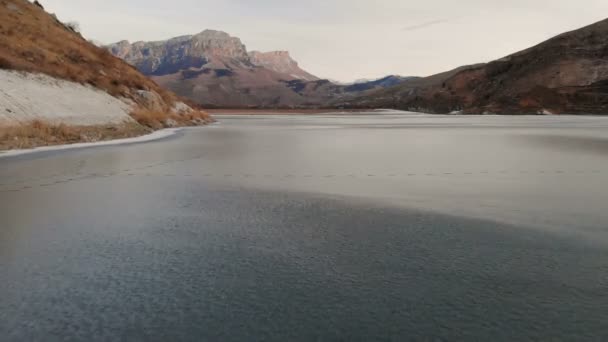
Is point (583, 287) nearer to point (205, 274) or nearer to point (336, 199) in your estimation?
point (205, 274)

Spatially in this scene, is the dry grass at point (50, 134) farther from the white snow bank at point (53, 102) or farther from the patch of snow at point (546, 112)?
the patch of snow at point (546, 112)

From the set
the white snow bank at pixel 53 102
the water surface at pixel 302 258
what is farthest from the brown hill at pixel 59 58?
the water surface at pixel 302 258

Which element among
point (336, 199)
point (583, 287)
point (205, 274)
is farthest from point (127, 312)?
point (336, 199)

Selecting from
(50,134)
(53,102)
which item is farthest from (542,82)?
(50,134)

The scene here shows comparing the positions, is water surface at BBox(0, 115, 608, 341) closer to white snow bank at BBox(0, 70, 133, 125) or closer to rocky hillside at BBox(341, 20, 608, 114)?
white snow bank at BBox(0, 70, 133, 125)

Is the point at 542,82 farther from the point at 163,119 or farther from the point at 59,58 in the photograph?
the point at 59,58

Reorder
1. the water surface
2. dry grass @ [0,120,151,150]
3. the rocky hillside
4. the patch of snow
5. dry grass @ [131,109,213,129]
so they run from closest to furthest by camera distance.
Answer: the water surface → dry grass @ [0,120,151,150] → dry grass @ [131,109,213,129] → the patch of snow → the rocky hillside

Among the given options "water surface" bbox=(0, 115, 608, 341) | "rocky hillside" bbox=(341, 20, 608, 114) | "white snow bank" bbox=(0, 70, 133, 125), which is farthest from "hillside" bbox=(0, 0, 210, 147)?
"rocky hillside" bbox=(341, 20, 608, 114)

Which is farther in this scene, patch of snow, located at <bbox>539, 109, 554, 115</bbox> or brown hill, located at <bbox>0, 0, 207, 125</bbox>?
patch of snow, located at <bbox>539, 109, 554, 115</bbox>
